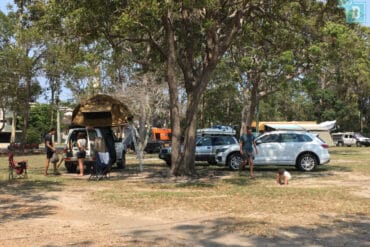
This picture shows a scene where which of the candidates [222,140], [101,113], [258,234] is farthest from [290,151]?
[258,234]

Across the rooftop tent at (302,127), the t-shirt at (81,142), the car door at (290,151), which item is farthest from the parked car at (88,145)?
the rooftop tent at (302,127)

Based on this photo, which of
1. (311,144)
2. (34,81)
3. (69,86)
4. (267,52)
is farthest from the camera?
(69,86)

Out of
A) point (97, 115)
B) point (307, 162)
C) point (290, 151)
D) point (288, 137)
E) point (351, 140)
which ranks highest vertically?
point (97, 115)

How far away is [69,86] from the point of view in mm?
42562

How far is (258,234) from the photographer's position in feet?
26.4

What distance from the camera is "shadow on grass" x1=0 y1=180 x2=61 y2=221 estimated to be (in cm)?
1006

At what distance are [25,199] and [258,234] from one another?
621cm

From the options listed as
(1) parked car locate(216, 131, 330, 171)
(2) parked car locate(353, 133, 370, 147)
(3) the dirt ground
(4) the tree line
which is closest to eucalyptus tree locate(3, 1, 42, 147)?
(4) the tree line

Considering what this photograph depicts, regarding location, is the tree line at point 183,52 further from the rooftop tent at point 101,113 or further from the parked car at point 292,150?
the parked car at point 292,150

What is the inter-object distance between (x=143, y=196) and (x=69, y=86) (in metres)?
31.7

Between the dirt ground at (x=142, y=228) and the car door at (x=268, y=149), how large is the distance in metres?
9.97

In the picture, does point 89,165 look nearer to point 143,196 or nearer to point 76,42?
point 76,42

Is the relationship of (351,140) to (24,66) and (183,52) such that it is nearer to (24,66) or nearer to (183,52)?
(24,66)

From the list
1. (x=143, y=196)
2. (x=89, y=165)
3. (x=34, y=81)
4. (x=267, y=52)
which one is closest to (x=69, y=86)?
(x=34, y=81)
